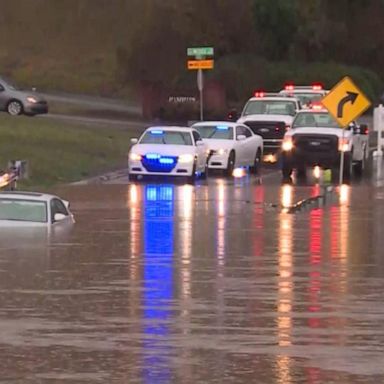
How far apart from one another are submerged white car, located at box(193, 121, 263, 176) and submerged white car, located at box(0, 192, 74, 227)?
15.3 metres

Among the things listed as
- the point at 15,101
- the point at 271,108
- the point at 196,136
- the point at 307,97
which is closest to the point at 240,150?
the point at 196,136

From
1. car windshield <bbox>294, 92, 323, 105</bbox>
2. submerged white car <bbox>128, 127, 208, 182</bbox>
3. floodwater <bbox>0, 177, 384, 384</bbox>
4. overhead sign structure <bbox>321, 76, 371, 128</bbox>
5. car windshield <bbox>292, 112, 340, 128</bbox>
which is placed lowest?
floodwater <bbox>0, 177, 384, 384</bbox>

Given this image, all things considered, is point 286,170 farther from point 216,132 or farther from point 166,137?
point 166,137

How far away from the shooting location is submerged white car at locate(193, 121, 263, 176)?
117 ft

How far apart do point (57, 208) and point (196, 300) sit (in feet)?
25.8

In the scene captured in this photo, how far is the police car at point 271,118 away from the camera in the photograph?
4075cm

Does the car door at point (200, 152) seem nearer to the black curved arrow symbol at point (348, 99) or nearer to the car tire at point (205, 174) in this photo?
the car tire at point (205, 174)

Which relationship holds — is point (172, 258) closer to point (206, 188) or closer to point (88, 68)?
point (206, 188)

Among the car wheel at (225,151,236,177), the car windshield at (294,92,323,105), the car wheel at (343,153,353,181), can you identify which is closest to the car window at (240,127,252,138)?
the car wheel at (225,151,236,177)

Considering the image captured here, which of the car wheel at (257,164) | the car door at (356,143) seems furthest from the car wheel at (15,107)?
the car door at (356,143)

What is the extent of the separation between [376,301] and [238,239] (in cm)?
609

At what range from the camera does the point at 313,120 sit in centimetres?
3575

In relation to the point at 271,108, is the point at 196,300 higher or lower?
lower

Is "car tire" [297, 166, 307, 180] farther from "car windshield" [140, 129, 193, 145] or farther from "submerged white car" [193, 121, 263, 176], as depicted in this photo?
"car windshield" [140, 129, 193, 145]
